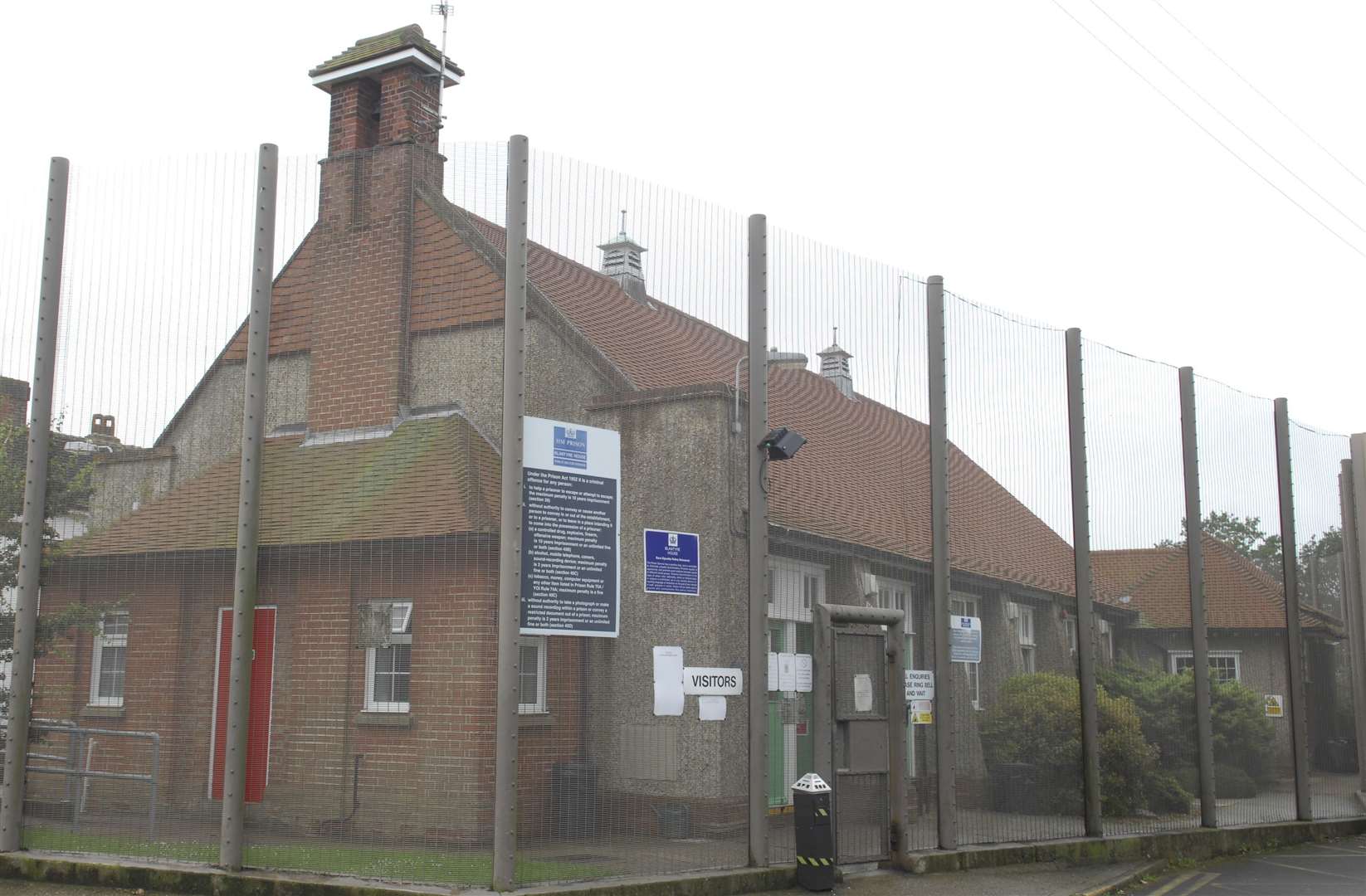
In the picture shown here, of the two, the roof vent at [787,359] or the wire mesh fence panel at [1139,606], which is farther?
the wire mesh fence panel at [1139,606]

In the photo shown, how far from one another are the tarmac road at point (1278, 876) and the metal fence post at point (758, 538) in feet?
11.2

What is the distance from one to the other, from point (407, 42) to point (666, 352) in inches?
146

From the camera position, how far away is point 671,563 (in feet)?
31.1

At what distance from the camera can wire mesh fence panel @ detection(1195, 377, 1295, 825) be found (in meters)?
14.2

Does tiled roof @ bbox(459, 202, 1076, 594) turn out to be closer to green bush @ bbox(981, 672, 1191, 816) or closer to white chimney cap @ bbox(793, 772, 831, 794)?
green bush @ bbox(981, 672, 1191, 816)

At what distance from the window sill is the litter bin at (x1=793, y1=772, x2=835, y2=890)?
4.99m

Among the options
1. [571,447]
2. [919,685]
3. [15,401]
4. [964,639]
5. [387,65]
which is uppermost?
[387,65]

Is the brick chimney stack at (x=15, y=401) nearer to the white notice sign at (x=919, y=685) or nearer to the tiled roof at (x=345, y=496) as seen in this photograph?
the tiled roof at (x=345, y=496)

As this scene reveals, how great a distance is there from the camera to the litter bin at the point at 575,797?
28.0 feet

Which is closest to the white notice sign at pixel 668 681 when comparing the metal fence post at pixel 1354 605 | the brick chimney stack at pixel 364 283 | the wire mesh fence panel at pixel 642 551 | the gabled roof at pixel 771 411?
the wire mesh fence panel at pixel 642 551

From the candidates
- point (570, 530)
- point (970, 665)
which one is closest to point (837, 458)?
point (970, 665)

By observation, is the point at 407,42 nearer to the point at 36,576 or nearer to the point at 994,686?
the point at 36,576

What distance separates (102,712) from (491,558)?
320cm

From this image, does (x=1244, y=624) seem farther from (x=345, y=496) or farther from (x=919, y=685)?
(x=345, y=496)
